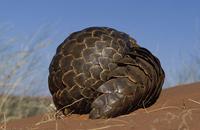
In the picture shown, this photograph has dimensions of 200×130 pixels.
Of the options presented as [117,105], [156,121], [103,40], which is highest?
[103,40]

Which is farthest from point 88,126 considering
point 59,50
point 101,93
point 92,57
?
point 59,50

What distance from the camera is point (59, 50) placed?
608cm

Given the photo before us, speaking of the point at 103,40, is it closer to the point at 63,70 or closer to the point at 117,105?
the point at 63,70

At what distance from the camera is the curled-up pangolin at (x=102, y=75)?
532cm

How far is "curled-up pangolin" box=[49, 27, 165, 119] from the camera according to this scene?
532 centimetres

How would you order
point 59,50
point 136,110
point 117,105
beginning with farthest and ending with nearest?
point 59,50, point 136,110, point 117,105

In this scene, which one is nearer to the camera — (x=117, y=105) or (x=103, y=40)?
(x=117, y=105)

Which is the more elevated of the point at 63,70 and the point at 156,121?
the point at 63,70

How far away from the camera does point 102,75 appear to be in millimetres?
5613

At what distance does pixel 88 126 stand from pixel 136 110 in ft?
3.97

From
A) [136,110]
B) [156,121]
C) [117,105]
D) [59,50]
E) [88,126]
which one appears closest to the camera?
[156,121]

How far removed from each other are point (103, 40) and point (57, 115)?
3.10 feet

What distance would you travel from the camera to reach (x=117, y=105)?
5.26m

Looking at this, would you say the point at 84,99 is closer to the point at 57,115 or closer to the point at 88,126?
the point at 57,115
